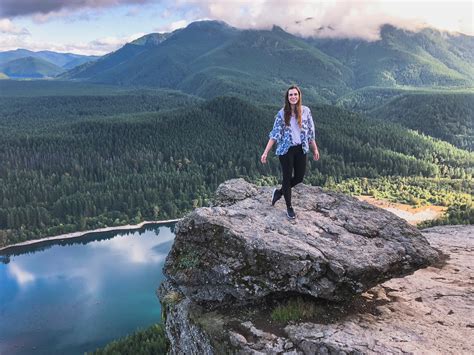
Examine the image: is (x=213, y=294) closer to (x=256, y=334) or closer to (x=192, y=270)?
(x=192, y=270)

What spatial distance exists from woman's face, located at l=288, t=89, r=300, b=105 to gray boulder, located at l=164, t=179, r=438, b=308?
4.90 m

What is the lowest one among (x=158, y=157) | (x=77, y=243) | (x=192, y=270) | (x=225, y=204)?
(x=77, y=243)

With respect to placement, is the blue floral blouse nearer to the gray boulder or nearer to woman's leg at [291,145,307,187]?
woman's leg at [291,145,307,187]

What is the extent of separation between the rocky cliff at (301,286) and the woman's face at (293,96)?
490 cm

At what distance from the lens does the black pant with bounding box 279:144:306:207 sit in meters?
18.2

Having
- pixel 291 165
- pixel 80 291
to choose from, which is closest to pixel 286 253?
pixel 291 165

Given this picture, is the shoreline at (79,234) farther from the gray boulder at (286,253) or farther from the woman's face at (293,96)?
the woman's face at (293,96)

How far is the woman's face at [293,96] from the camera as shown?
1719 cm

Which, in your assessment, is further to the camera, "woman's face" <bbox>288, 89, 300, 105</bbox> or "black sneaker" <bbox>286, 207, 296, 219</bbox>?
"black sneaker" <bbox>286, 207, 296, 219</bbox>

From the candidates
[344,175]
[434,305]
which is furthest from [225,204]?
[344,175]

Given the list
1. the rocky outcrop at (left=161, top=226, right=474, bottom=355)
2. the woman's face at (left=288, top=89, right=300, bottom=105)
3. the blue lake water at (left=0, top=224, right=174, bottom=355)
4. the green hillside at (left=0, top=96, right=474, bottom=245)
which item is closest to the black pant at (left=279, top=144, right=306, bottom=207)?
the woman's face at (left=288, top=89, right=300, bottom=105)

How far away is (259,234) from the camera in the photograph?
1742cm

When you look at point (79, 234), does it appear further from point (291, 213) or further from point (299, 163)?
point (299, 163)

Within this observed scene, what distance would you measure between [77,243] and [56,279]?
1017 inches
